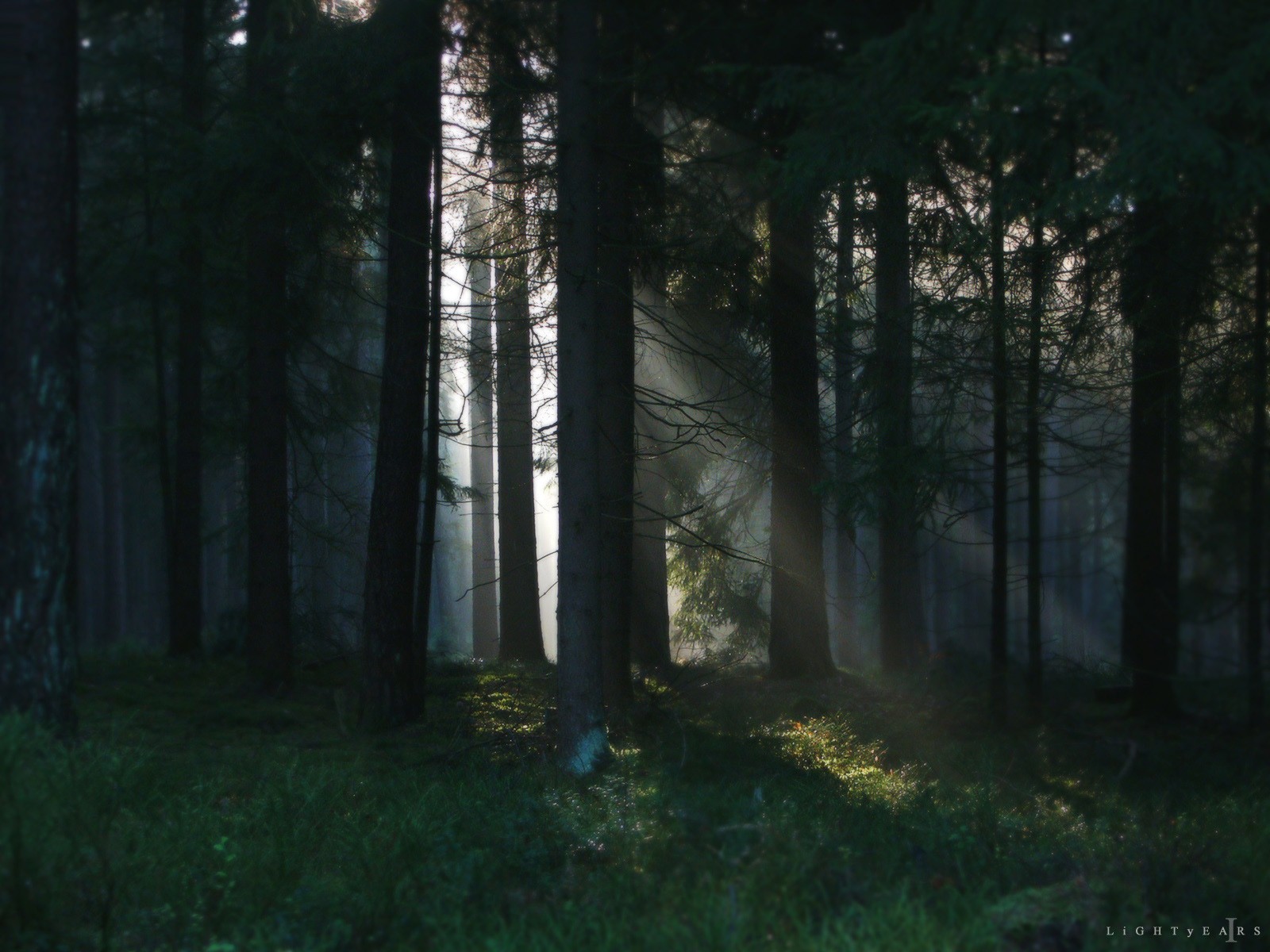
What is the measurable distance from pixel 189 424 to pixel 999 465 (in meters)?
12.5

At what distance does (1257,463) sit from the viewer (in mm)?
10688

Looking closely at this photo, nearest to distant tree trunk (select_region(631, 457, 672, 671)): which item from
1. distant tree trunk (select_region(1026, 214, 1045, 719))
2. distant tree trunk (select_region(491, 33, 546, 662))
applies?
distant tree trunk (select_region(491, 33, 546, 662))

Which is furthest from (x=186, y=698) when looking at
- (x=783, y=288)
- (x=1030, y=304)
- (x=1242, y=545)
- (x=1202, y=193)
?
(x=1242, y=545)

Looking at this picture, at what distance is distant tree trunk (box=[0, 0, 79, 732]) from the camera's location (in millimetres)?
7676

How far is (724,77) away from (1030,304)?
403 centimetres

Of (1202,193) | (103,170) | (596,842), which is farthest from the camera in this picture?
(103,170)

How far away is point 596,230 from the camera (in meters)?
8.20

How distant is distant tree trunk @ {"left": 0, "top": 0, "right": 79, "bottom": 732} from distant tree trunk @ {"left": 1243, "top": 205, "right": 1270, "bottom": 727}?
10.3 meters

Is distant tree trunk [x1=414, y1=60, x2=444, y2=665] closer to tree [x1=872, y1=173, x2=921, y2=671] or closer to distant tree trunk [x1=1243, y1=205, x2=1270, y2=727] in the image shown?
tree [x1=872, y1=173, x2=921, y2=671]

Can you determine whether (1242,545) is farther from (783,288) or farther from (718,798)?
(718,798)

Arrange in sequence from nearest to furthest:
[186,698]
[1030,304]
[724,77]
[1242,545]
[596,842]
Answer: [596,842] < [724,77] < [1030,304] < [186,698] < [1242,545]

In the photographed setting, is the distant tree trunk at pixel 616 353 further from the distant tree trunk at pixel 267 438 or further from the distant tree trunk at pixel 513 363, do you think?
the distant tree trunk at pixel 267 438

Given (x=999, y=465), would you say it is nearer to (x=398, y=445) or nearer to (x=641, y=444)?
(x=641, y=444)

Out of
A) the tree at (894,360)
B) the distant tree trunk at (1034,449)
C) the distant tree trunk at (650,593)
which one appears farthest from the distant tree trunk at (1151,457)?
the distant tree trunk at (650,593)
